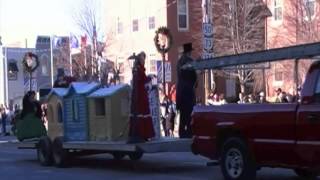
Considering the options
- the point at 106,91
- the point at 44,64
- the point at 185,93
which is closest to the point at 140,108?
the point at 185,93

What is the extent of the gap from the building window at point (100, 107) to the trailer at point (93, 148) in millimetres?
717

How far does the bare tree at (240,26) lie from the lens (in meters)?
40.2

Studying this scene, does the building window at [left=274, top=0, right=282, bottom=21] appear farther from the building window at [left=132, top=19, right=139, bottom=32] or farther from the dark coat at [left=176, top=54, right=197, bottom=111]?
the dark coat at [left=176, top=54, right=197, bottom=111]

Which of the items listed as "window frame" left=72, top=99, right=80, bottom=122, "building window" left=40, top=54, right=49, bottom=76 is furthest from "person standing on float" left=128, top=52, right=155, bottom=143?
"building window" left=40, top=54, right=49, bottom=76

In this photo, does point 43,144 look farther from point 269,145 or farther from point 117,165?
point 269,145

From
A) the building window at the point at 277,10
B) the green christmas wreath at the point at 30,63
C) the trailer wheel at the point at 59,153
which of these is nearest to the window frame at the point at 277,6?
the building window at the point at 277,10

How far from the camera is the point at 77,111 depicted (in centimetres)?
1636

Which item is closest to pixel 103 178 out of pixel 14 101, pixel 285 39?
pixel 285 39

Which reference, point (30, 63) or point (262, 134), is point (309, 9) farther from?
point (262, 134)

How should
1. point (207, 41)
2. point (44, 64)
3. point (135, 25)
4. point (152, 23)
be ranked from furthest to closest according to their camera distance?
point (44, 64)
point (135, 25)
point (152, 23)
point (207, 41)

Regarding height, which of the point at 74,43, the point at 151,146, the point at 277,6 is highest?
the point at 277,6

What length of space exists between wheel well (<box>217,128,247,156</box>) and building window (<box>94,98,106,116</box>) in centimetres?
397

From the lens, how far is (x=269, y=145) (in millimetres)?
11305

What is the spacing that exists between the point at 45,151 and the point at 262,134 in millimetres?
7103
